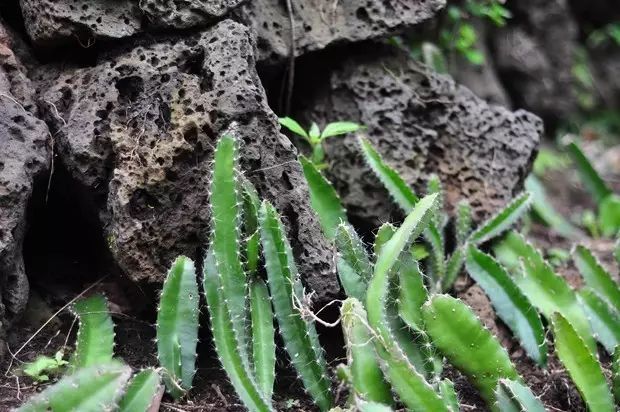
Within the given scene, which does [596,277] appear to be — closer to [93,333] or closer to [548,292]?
[548,292]

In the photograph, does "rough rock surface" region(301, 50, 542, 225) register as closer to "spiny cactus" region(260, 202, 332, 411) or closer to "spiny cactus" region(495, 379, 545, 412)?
"spiny cactus" region(260, 202, 332, 411)

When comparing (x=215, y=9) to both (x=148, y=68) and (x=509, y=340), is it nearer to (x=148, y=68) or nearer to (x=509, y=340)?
(x=148, y=68)

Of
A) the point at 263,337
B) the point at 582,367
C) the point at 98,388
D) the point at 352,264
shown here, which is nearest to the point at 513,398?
the point at 582,367

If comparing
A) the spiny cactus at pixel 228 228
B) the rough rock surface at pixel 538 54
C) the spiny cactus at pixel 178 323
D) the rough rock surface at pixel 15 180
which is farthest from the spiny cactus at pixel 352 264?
the rough rock surface at pixel 538 54

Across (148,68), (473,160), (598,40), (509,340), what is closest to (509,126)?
(473,160)

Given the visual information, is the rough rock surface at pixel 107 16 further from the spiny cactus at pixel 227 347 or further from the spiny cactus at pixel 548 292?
the spiny cactus at pixel 548 292
